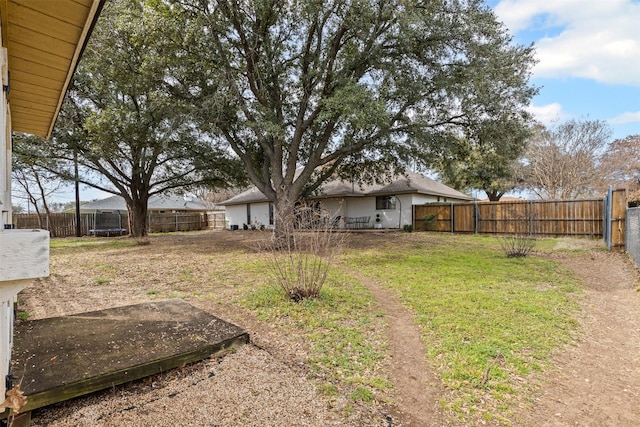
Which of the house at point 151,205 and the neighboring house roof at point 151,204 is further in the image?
the neighboring house roof at point 151,204

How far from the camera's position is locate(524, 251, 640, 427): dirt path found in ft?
8.40

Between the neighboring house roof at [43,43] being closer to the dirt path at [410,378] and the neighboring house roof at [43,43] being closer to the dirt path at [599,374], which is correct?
the dirt path at [410,378]

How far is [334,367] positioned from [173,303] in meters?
2.61

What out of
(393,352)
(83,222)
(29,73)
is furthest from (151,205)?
(393,352)

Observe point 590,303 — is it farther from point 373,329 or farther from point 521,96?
point 521,96

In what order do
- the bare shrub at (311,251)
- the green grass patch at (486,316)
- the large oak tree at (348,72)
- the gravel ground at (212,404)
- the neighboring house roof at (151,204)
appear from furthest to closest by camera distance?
1. the neighboring house roof at (151,204)
2. the large oak tree at (348,72)
3. the bare shrub at (311,251)
4. the green grass patch at (486,316)
5. the gravel ground at (212,404)

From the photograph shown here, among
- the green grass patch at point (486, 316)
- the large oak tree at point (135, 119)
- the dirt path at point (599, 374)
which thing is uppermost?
the large oak tree at point (135, 119)

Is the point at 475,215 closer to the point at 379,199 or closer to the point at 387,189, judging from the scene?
the point at 387,189

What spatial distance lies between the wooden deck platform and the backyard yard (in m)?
0.15

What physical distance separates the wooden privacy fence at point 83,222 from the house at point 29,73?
21.4 meters

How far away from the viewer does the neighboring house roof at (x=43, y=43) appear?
2076 millimetres

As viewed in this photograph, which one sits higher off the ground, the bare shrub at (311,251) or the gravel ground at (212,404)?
the bare shrub at (311,251)

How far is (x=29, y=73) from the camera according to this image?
2.94 metres

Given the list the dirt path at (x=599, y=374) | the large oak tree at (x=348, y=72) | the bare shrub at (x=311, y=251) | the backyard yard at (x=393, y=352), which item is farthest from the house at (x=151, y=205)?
the dirt path at (x=599, y=374)
